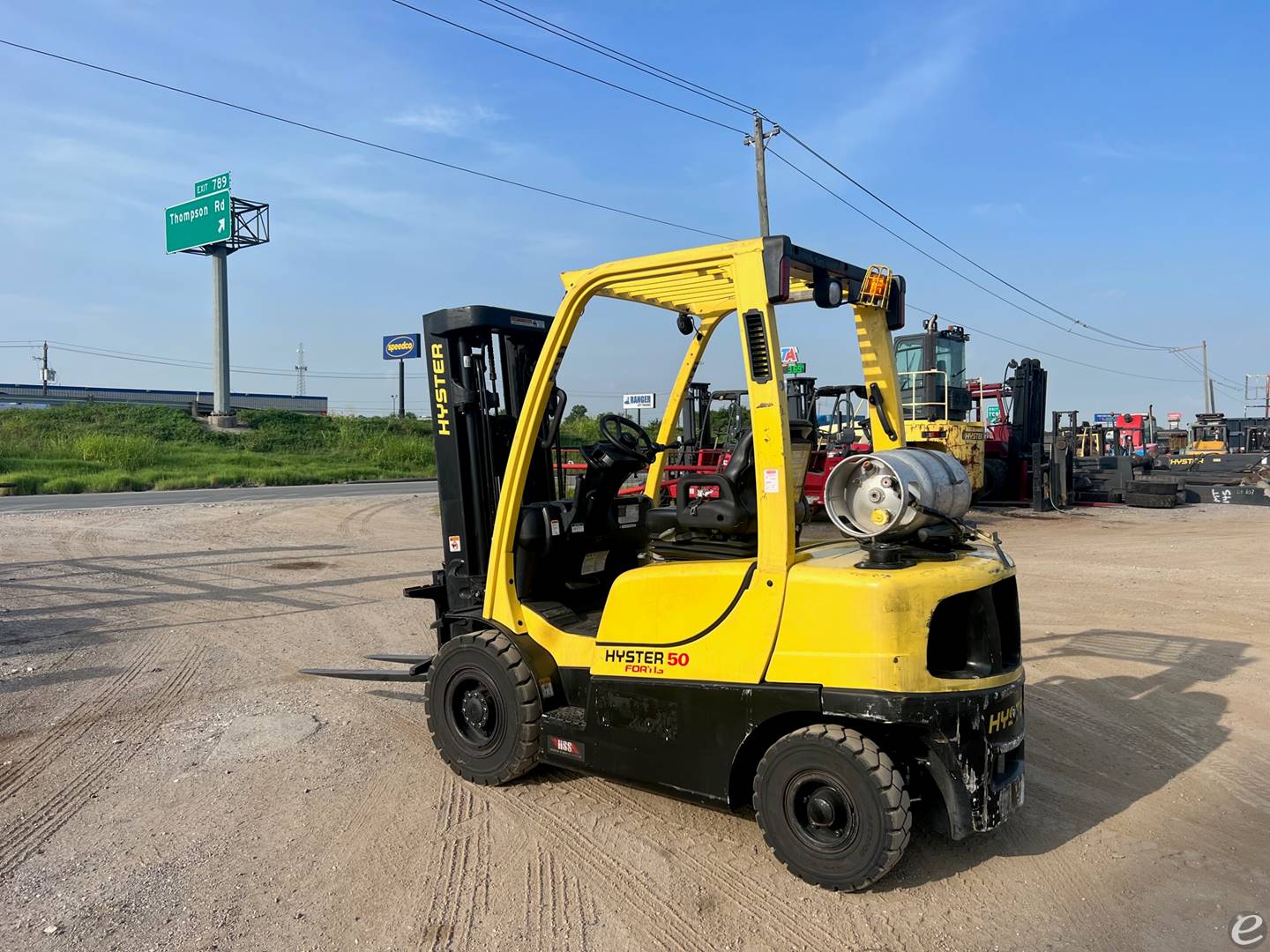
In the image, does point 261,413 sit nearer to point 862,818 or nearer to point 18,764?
point 18,764

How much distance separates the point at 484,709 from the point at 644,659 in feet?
3.70

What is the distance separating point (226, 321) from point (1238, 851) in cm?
4247

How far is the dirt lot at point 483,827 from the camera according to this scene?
335 centimetres

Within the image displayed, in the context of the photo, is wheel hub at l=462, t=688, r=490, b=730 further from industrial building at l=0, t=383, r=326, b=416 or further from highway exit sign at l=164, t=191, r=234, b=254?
industrial building at l=0, t=383, r=326, b=416

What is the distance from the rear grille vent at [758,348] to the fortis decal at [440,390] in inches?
87.8

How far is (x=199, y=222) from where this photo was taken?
35.8m

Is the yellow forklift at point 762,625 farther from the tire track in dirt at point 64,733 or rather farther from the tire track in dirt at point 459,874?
the tire track in dirt at point 64,733

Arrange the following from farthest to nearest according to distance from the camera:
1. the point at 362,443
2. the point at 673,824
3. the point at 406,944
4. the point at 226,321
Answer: the point at 362,443 → the point at 226,321 → the point at 673,824 → the point at 406,944

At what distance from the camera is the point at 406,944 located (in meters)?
3.25

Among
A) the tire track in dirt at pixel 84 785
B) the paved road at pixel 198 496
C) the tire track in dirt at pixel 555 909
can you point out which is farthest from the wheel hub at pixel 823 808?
the paved road at pixel 198 496

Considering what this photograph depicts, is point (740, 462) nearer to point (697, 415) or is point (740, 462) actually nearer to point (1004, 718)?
point (1004, 718)

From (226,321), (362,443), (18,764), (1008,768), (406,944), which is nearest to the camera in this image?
(406,944)

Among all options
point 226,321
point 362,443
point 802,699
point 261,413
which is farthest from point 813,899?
point 261,413

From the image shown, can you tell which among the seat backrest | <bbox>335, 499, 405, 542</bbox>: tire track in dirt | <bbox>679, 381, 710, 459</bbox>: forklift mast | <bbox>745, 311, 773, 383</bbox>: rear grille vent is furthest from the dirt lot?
<bbox>679, 381, 710, 459</bbox>: forklift mast
